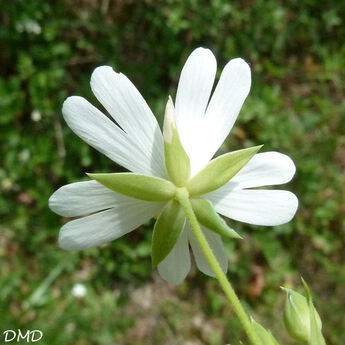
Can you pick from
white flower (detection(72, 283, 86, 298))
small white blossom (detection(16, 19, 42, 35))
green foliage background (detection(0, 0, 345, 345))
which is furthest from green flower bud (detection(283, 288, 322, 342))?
small white blossom (detection(16, 19, 42, 35))

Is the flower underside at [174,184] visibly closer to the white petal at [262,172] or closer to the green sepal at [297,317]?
the white petal at [262,172]

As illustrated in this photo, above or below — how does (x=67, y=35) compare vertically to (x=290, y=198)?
below

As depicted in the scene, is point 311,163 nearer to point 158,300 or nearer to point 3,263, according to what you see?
point 158,300

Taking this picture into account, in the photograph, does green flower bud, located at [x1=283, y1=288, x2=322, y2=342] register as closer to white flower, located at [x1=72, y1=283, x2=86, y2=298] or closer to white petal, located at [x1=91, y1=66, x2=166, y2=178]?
white petal, located at [x1=91, y1=66, x2=166, y2=178]

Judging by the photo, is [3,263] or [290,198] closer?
[290,198]

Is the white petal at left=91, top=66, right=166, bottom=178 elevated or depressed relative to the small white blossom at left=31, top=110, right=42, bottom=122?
elevated

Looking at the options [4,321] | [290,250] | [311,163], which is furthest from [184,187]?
[290,250]
